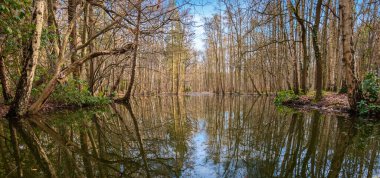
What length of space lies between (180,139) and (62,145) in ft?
6.50

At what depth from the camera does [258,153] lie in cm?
328

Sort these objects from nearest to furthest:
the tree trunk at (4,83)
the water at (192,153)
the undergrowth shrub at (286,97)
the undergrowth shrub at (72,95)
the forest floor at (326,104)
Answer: the water at (192,153), the tree trunk at (4,83), the forest floor at (326,104), the undergrowth shrub at (72,95), the undergrowth shrub at (286,97)

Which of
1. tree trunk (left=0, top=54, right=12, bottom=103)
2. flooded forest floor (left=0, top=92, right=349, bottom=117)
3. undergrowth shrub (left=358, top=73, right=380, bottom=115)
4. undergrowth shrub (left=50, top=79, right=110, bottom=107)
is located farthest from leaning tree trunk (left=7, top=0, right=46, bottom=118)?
undergrowth shrub (left=358, top=73, right=380, bottom=115)

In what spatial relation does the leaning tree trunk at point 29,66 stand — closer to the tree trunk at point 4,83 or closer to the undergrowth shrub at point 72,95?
the tree trunk at point 4,83

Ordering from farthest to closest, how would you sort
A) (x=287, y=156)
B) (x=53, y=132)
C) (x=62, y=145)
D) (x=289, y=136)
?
(x=53, y=132) → (x=289, y=136) → (x=62, y=145) → (x=287, y=156)

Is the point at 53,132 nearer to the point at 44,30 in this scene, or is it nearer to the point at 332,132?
the point at 44,30

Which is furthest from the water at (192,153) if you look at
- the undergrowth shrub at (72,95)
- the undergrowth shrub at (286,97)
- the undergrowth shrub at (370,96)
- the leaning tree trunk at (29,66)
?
the undergrowth shrub at (286,97)

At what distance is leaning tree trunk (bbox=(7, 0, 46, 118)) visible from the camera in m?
6.65

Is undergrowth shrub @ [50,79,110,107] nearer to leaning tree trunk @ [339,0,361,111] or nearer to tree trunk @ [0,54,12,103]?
tree trunk @ [0,54,12,103]

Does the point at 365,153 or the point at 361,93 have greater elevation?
the point at 361,93

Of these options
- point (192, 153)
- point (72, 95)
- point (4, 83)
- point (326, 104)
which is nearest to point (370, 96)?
point (326, 104)

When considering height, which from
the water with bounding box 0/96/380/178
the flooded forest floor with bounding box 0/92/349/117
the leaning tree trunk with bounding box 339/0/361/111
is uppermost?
the leaning tree trunk with bounding box 339/0/361/111

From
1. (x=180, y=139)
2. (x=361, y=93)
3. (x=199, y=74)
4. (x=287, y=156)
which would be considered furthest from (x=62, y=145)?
(x=199, y=74)

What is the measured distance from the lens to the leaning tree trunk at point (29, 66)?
21.8 ft
